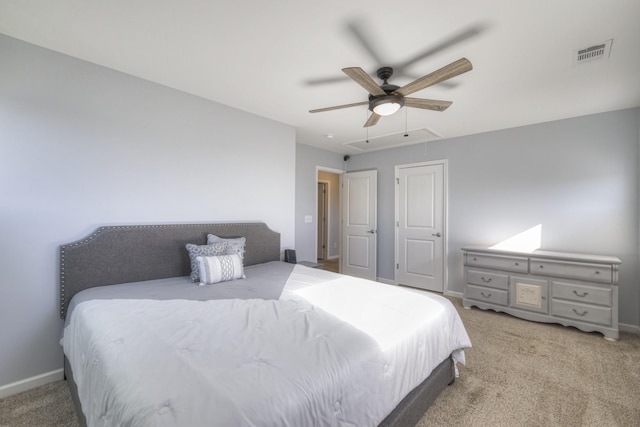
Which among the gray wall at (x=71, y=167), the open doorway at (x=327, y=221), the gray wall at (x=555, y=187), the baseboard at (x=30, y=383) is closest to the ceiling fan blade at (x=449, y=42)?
the gray wall at (x=71, y=167)

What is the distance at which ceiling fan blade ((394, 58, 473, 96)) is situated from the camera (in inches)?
65.9

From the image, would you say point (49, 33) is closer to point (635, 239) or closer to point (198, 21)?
point (198, 21)

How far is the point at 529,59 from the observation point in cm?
209

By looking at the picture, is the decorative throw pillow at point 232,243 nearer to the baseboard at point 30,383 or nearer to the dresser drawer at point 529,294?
the baseboard at point 30,383

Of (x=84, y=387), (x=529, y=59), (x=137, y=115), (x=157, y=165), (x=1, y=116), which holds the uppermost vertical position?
(x=529, y=59)

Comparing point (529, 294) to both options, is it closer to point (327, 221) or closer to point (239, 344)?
point (239, 344)

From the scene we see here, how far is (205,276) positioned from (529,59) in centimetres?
312

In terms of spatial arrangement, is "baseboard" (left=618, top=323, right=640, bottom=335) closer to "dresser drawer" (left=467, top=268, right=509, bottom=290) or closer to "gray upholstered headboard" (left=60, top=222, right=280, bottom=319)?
"dresser drawer" (left=467, top=268, right=509, bottom=290)

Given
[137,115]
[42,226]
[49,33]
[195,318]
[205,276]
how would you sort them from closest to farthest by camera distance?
[195,318]
[49,33]
[42,226]
[205,276]
[137,115]

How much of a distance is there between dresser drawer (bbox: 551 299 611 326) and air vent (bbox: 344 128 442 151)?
263 cm

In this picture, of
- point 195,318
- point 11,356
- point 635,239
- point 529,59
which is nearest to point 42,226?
point 11,356

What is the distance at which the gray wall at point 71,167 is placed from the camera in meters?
1.93

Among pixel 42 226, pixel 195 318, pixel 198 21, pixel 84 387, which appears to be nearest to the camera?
pixel 84 387

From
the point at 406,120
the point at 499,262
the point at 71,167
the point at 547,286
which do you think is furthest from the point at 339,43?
the point at 547,286
